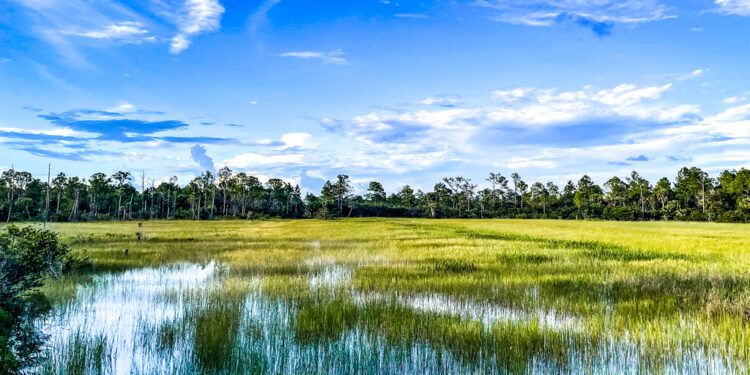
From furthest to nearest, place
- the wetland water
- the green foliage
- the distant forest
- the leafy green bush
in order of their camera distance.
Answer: the distant forest
the green foliage
the leafy green bush
the wetland water

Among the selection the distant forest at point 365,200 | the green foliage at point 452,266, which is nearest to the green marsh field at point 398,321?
the green foliage at point 452,266

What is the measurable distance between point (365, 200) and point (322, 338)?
4384 inches

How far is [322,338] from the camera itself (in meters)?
5.61

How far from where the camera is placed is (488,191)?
124m

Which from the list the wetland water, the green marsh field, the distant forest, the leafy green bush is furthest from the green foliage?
the distant forest

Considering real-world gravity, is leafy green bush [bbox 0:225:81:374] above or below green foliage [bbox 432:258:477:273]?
above

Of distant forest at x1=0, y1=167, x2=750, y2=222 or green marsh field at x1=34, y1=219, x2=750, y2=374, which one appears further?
distant forest at x1=0, y1=167, x2=750, y2=222

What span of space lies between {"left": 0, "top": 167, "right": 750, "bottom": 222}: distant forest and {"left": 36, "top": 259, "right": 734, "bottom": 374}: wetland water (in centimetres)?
6415

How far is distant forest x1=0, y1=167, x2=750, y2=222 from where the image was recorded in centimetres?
7138

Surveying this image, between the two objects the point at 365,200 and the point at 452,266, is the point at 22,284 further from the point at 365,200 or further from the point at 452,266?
the point at 365,200

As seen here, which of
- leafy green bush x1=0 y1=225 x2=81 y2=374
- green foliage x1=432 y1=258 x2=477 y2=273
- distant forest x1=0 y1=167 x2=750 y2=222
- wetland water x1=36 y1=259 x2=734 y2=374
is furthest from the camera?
distant forest x1=0 y1=167 x2=750 y2=222

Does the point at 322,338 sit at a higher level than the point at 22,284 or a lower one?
lower

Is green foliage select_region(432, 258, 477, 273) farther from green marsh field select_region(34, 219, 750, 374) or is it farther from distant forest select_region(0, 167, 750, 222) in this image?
distant forest select_region(0, 167, 750, 222)

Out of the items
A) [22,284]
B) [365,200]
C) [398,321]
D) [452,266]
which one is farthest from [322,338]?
[365,200]
